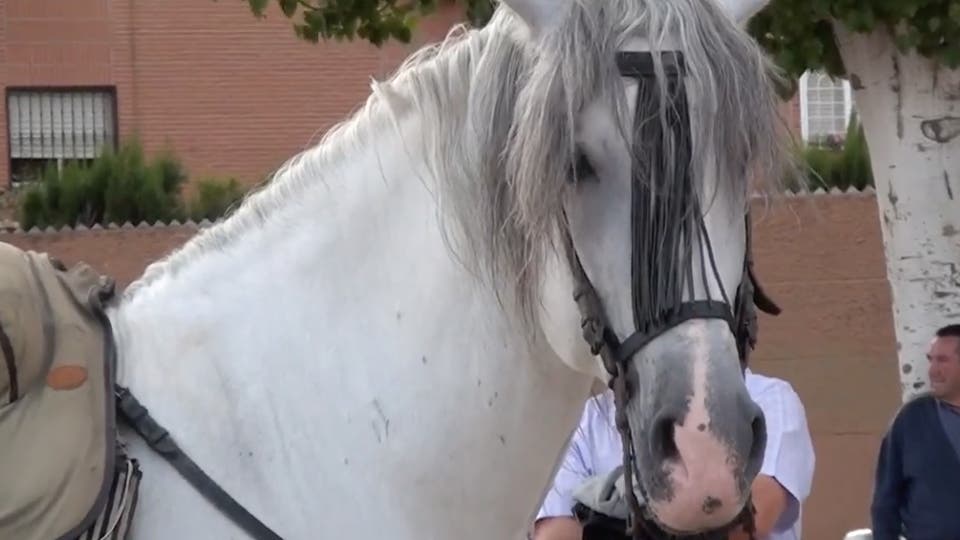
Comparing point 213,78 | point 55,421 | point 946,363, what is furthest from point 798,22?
point 213,78

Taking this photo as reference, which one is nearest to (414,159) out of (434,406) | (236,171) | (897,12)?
(434,406)

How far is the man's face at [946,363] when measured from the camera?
5.89 metres

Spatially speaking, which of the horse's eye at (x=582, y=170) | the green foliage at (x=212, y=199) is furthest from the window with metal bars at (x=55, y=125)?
the horse's eye at (x=582, y=170)

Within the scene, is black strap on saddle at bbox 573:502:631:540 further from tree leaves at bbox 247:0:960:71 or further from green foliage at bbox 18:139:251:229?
green foliage at bbox 18:139:251:229

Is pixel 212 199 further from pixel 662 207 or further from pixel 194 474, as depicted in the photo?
pixel 662 207

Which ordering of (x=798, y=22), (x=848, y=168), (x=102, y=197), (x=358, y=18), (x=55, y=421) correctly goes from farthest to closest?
(x=848, y=168) < (x=102, y=197) < (x=358, y=18) < (x=798, y=22) < (x=55, y=421)

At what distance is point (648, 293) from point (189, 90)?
47.4ft

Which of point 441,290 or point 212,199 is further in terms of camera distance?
point 212,199

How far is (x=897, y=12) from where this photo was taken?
5637mm

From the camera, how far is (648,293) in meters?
2.36

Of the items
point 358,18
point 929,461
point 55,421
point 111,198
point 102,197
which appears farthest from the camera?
point 102,197

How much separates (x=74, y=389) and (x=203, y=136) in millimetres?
14158

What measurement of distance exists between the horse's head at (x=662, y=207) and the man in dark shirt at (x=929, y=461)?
3.71 meters

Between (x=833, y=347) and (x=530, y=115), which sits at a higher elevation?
(x=530, y=115)
